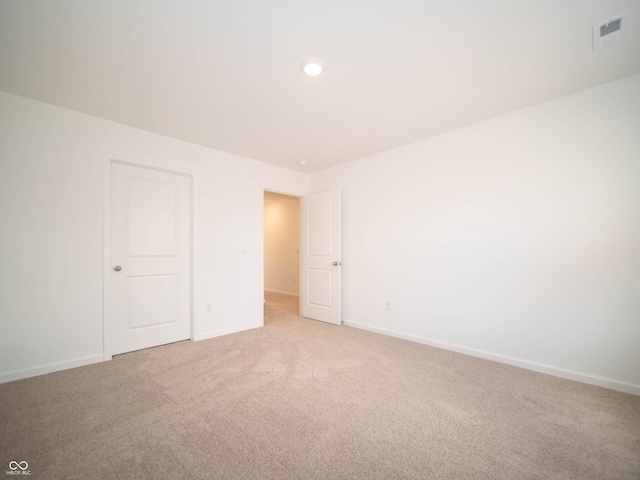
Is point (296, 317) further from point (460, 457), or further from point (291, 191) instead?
point (460, 457)

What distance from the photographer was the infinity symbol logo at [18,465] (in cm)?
141

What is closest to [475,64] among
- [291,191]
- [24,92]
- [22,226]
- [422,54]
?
[422,54]

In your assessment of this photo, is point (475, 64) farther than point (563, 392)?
Answer: No

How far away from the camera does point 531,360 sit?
2.59 metres

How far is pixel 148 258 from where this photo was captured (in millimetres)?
3162

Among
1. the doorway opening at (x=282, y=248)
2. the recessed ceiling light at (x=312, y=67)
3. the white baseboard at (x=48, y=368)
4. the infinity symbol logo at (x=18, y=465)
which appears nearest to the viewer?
the infinity symbol logo at (x=18, y=465)

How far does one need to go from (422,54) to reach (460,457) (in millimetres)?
2551

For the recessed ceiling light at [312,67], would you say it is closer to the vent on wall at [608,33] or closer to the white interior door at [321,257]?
the vent on wall at [608,33]

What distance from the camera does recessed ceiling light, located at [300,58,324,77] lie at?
1.94 m

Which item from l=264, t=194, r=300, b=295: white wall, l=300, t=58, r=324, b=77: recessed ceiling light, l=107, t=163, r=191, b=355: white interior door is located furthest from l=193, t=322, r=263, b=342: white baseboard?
l=300, t=58, r=324, b=77: recessed ceiling light

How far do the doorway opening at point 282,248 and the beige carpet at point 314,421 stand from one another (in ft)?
12.5

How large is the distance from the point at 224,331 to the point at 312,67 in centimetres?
327

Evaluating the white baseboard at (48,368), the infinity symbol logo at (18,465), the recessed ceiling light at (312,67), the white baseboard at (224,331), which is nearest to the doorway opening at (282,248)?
the white baseboard at (224,331)

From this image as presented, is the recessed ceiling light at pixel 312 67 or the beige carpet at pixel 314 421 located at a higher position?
the recessed ceiling light at pixel 312 67
